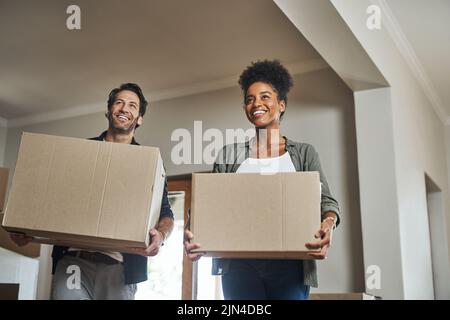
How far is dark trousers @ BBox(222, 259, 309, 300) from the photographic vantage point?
4.29 ft

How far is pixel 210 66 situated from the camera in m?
3.15

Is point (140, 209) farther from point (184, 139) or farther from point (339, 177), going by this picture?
point (184, 139)

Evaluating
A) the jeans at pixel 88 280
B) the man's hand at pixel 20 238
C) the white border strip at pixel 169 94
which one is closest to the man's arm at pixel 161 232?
the jeans at pixel 88 280

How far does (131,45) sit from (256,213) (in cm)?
191

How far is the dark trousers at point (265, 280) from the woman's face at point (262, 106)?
14.0 inches

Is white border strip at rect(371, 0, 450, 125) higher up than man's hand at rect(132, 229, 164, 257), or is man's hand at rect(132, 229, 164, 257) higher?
white border strip at rect(371, 0, 450, 125)

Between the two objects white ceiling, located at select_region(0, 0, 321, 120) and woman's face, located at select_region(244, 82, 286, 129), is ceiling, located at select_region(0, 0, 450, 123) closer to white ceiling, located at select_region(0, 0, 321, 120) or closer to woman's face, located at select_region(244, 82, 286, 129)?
white ceiling, located at select_region(0, 0, 321, 120)

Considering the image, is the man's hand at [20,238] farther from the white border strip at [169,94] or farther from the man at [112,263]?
the white border strip at [169,94]

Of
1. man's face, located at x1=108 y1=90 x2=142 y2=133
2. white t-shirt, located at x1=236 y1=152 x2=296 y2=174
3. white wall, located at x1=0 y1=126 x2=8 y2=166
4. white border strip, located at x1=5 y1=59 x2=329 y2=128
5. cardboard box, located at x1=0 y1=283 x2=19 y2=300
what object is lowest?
cardboard box, located at x1=0 y1=283 x2=19 y2=300

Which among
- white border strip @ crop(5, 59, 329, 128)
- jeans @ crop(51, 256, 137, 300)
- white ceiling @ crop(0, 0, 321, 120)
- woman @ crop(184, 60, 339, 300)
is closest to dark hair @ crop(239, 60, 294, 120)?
woman @ crop(184, 60, 339, 300)

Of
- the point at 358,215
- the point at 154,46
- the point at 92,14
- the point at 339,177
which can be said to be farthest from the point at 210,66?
the point at 358,215

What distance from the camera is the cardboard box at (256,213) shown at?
1225 mm

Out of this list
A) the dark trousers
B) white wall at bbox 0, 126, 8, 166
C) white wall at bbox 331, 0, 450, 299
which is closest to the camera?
the dark trousers

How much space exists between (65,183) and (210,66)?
2060mm
